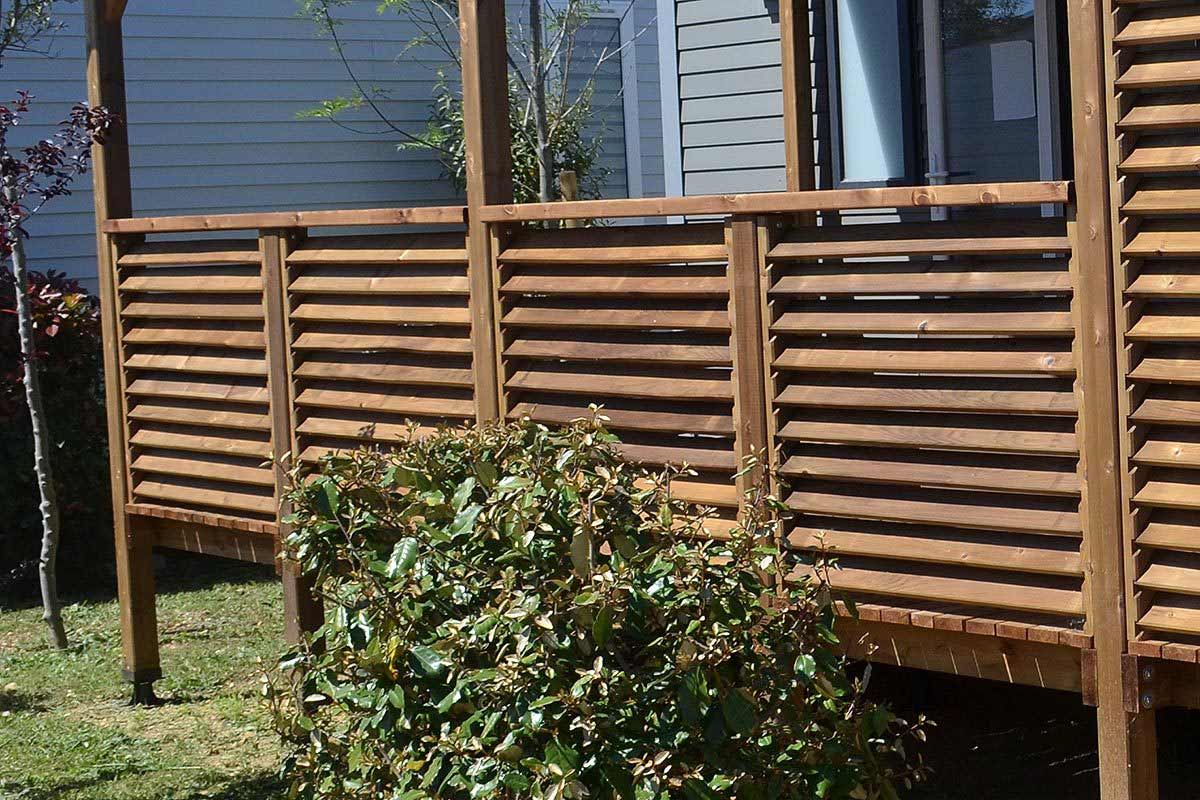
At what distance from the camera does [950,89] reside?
277 inches

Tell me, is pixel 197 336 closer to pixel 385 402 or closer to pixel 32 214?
pixel 385 402

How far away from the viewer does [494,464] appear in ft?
13.2

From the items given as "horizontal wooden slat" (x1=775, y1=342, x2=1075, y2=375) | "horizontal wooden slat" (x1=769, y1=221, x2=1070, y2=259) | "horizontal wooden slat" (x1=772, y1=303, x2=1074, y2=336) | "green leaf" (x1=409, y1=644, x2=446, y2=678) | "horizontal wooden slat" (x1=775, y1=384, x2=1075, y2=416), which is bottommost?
"green leaf" (x1=409, y1=644, x2=446, y2=678)

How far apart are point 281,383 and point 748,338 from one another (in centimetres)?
226

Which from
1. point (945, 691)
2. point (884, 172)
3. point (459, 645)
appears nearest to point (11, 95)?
point (884, 172)

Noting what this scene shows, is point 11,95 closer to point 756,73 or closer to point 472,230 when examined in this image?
point 756,73

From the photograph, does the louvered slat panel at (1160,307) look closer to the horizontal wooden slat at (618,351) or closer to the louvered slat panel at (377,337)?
the horizontal wooden slat at (618,351)

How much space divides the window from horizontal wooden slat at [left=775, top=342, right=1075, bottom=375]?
283cm

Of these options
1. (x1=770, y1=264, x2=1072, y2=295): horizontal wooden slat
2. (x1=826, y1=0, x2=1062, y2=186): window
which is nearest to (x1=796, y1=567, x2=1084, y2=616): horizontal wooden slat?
(x1=770, y1=264, x2=1072, y2=295): horizontal wooden slat

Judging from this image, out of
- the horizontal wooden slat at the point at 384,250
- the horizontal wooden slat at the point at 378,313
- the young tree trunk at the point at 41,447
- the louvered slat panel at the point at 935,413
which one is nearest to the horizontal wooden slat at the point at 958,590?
the louvered slat panel at the point at 935,413

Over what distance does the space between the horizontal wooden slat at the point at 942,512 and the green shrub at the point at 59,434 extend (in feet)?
19.8

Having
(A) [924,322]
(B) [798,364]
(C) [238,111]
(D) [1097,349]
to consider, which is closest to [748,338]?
(B) [798,364]

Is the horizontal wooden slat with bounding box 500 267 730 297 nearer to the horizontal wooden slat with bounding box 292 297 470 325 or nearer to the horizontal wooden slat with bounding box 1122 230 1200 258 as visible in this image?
the horizontal wooden slat with bounding box 292 297 470 325

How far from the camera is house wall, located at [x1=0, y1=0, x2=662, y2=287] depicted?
11.4 meters
